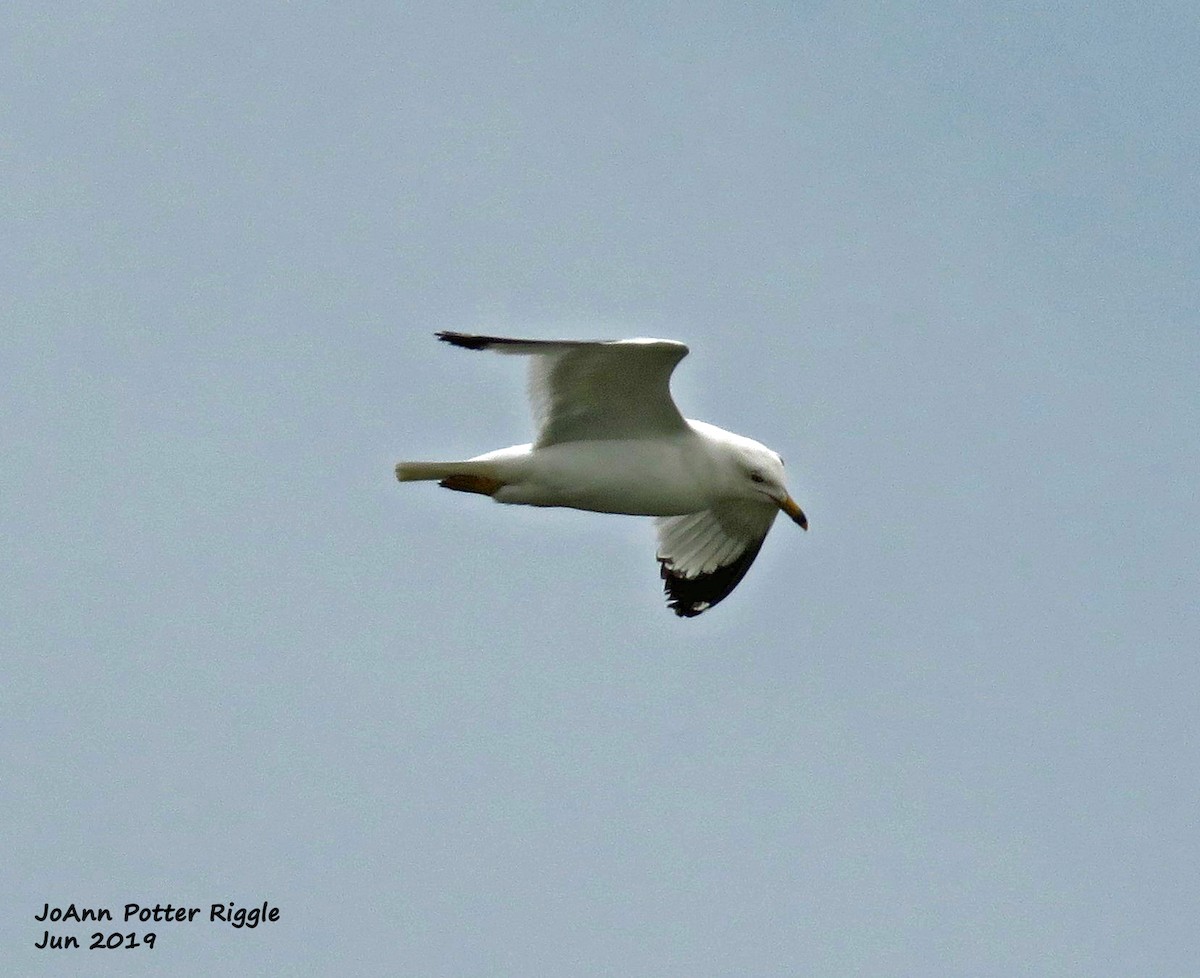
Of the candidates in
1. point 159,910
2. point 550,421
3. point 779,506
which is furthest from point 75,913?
point 779,506

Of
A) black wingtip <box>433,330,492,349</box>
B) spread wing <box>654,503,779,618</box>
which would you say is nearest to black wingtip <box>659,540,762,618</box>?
spread wing <box>654,503,779,618</box>

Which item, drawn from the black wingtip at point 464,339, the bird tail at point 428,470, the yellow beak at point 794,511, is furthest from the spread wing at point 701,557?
the black wingtip at point 464,339

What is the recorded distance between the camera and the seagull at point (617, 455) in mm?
12359

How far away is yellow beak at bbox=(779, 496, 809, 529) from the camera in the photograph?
13281mm

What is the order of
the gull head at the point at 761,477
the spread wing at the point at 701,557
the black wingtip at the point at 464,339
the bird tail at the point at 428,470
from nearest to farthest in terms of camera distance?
1. the black wingtip at the point at 464,339
2. the bird tail at the point at 428,470
3. the gull head at the point at 761,477
4. the spread wing at the point at 701,557

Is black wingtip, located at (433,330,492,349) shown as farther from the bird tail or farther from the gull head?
the gull head

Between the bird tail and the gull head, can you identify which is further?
the gull head

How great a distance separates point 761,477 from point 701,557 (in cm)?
181

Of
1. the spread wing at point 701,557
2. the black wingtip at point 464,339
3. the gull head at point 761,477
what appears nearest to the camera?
the black wingtip at point 464,339

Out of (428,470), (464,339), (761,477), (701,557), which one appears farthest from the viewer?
(701,557)

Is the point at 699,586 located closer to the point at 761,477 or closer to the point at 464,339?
the point at 761,477

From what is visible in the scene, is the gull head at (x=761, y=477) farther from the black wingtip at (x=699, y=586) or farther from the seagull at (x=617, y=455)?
the black wingtip at (x=699, y=586)

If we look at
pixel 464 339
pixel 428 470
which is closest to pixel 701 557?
pixel 428 470

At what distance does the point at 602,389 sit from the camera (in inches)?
492
